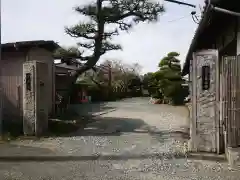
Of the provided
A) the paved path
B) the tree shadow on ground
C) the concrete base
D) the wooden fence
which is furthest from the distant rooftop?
the concrete base

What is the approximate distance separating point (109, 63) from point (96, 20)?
978 inches

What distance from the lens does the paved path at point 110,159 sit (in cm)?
566

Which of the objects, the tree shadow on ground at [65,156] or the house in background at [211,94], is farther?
the tree shadow on ground at [65,156]

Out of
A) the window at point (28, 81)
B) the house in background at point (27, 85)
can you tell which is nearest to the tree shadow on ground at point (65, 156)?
the house in background at point (27, 85)

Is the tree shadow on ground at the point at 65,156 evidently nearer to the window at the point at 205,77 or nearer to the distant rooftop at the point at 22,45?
the window at the point at 205,77

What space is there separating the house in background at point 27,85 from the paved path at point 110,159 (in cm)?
108

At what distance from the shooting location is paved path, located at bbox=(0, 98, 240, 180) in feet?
18.6

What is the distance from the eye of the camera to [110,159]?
6.94 meters

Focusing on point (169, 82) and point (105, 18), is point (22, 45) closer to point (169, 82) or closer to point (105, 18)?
point (105, 18)

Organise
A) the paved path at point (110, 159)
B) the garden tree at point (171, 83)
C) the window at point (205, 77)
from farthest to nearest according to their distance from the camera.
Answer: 1. the garden tree at point (171, 83)
2. the window at point (205, 77)
3. the paved path at point (110, 159)

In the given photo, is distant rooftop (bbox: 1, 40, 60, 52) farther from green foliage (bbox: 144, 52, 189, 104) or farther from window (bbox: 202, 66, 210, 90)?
green foliage (bbox: 144, 52, 189, 104)

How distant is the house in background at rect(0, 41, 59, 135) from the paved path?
108 cm

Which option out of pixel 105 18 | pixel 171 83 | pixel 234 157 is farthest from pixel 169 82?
pixel 234 157

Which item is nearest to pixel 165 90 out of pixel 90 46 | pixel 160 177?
pixel 90 46
